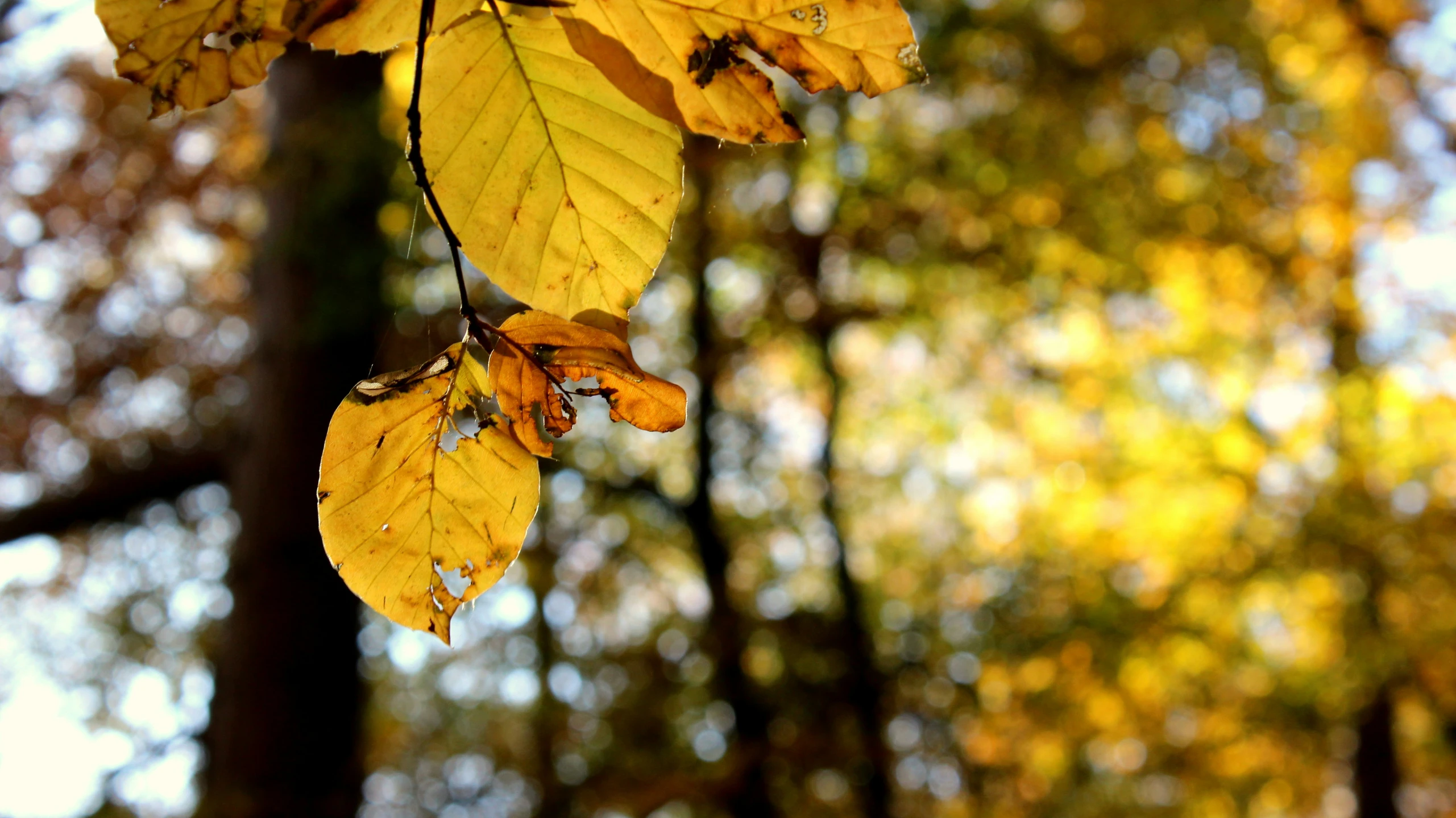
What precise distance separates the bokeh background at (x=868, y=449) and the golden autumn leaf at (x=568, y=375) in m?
2.00

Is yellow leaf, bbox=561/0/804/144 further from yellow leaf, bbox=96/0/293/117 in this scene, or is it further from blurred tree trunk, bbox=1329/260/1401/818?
blurred tree trunk, bbox=1329/260/1401/818

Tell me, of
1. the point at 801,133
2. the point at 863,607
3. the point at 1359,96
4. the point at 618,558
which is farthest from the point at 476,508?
the point at 1359,96

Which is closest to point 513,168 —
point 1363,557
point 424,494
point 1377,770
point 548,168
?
point 548,168

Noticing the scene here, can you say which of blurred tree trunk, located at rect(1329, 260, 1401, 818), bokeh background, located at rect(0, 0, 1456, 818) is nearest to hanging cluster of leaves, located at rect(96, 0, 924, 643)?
bokeh background, located at rect(0, 0, 1456, 818)

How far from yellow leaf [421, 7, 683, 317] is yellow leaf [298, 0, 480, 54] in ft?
0.06

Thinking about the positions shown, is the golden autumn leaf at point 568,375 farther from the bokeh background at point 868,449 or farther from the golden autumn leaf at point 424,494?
the bokeh background at point 868,449

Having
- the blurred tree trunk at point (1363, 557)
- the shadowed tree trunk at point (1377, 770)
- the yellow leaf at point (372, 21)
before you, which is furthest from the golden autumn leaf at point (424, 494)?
the shadowed tree trunk at point (1377, 770)

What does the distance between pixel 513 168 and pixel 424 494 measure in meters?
0.12

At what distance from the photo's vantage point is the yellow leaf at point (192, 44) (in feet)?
1.01

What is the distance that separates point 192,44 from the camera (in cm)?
32

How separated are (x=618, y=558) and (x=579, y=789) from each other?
157cm

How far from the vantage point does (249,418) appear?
2855 mm

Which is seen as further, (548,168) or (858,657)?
(858,657)

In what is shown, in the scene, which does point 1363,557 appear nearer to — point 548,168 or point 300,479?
point 300,479
